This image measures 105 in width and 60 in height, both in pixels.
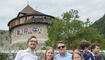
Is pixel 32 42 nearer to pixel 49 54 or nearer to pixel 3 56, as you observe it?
pixel 49 54

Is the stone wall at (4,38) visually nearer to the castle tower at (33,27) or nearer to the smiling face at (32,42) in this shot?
the castle tower at (33,27)

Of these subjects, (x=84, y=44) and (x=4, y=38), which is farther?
(x=4, y=38)

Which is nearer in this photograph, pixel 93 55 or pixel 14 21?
pixel 93 55

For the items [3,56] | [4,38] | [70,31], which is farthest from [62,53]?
[4,38]

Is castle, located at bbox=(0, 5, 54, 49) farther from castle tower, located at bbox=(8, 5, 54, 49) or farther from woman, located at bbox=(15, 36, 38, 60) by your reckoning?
woman, located at bbox=(15, 36, 38, 60)

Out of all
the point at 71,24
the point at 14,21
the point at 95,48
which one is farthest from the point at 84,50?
the point at 14,21

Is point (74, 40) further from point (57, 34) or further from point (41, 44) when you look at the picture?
point (41, 44)

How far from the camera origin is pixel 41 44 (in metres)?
29.4

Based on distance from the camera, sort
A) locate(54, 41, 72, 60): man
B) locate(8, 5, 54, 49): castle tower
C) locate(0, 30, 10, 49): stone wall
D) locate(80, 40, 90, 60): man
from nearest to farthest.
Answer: locate(54, 41, 72, 60): man
locate(80, 40, 90, 60): man
locate(8, 5, 54, 49): castle tower
locate(0, 30, 10, 49): stone wall

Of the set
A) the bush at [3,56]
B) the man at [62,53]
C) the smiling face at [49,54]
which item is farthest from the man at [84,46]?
the bush at [3,56]

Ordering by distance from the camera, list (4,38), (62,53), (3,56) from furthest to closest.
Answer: (4,38) < (3,56) < (62,53)

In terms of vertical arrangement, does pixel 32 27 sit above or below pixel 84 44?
above

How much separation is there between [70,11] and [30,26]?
478 inches

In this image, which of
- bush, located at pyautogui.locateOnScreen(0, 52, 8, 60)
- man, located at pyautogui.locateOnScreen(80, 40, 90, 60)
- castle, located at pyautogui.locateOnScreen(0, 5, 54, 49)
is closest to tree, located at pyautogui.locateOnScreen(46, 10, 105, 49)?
bush, located at pyautogui.locateOnScreen(0, 52, 8, 60)
